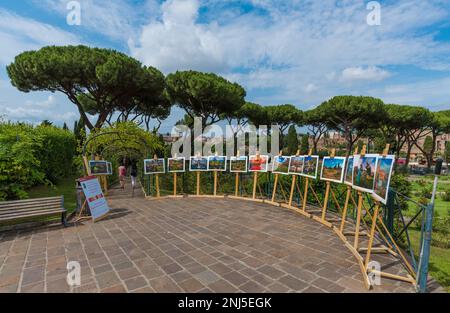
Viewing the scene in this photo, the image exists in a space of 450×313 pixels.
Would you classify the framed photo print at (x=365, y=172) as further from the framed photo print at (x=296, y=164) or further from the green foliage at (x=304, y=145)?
the green foliage at (x=304, y=145)

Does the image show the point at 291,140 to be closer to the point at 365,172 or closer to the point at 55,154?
the point at 55,154

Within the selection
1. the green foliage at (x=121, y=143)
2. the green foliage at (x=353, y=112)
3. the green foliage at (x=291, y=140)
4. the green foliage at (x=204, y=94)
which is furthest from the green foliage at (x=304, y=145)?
the green foliage at (x=121, y=143)

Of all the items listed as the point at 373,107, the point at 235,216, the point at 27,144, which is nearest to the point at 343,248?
the point at 235,216

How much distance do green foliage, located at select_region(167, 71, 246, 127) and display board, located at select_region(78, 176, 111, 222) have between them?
11.6 meters

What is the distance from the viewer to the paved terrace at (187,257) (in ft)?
10.4

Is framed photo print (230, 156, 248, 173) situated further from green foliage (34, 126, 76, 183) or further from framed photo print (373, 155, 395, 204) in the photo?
green foliage (34, 126, 76, 183)

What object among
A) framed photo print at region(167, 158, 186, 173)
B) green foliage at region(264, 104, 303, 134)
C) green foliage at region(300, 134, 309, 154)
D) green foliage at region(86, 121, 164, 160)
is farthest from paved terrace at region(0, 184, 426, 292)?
green foliage at region(300, 134, 309, 154)

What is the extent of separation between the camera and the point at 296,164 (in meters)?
6.96

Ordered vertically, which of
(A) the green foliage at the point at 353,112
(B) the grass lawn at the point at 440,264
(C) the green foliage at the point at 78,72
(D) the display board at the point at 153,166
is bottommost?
(B) the grass lawn at the point at 440,264

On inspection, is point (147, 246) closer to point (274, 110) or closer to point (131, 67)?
point (131, 67)

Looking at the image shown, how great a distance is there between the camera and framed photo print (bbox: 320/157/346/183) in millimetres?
5219

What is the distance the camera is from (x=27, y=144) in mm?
5867

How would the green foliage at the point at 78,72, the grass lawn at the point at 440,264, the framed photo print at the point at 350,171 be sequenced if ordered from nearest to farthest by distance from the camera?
the grass lawn at the point at 440,264 → the framed photo print at the point at 350,171 → the green foliage at the point at 78,72

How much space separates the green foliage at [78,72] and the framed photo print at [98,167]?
26.0ft
